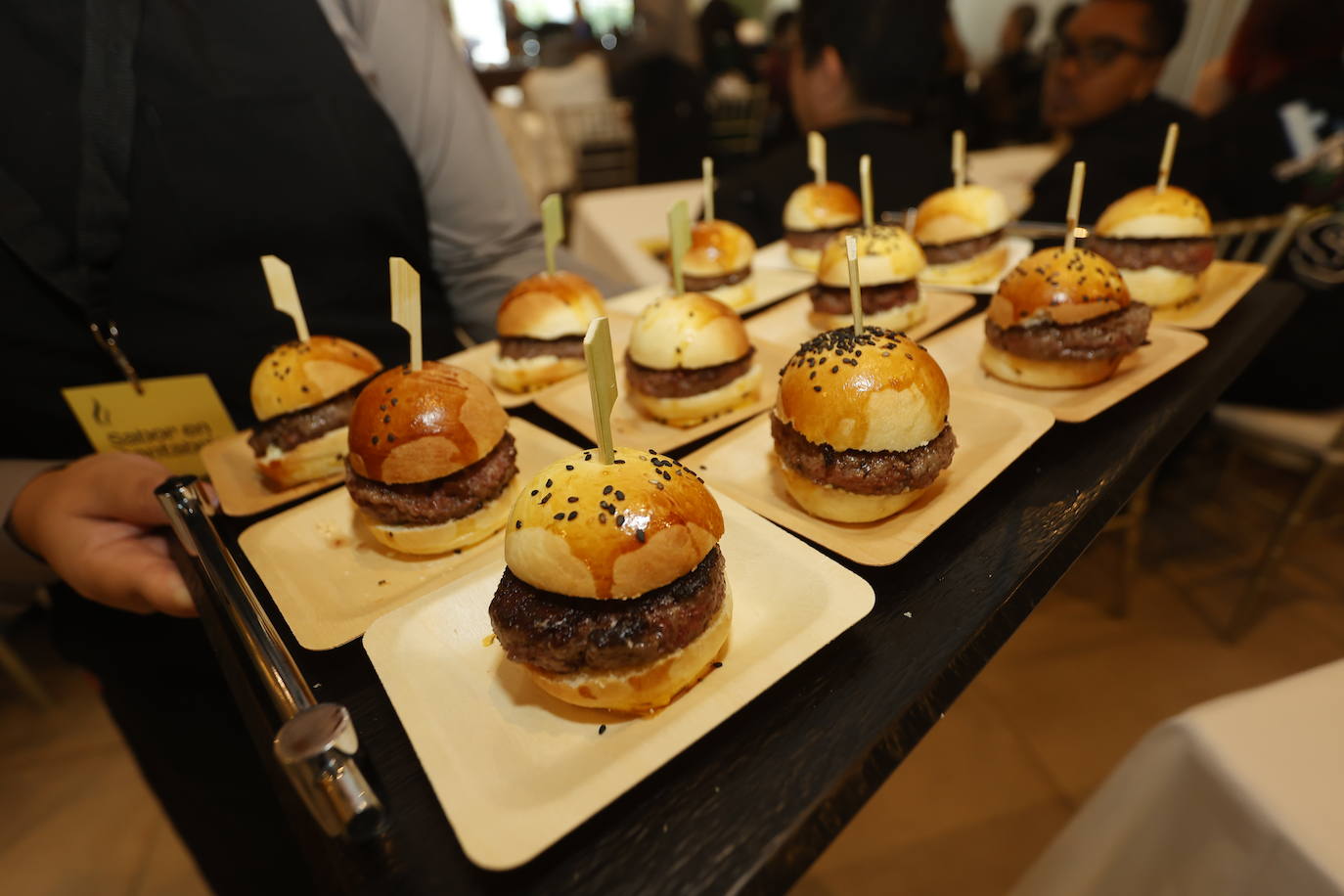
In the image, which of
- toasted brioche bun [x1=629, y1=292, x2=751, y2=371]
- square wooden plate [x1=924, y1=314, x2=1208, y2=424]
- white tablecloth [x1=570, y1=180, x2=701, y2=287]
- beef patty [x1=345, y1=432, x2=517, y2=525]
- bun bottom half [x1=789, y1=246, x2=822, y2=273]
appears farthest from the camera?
white tablecloth [x1=570, y1=180, x2=701, y2=287]

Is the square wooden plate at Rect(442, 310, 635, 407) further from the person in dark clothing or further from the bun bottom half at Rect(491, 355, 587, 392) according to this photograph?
the person in dark clothing

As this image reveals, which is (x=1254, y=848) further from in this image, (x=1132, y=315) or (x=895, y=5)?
(x=895, y=5)

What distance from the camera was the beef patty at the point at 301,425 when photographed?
6.80 feet

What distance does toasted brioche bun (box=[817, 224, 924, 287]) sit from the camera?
2.70 metres

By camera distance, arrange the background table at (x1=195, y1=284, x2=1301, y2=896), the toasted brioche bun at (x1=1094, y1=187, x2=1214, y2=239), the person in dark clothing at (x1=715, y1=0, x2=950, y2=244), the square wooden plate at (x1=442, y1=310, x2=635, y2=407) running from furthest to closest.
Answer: the person in dark clothing at (x1=715, y1=0, x2=950, y2=244) → the toasted brioche bun at (x1=1094, y1=187, x2=1214, y2=239) → the square wooden plate at (x1=442, y1=310, x2=635, y2=407) → the background table at (x1=195, y1=284, x2=1301, y2=896)

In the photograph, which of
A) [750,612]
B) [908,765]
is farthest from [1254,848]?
[908,765]

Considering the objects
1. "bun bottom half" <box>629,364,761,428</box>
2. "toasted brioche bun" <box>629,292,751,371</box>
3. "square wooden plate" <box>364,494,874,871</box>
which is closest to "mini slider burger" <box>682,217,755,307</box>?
"toasted brioche bun" <box>629,292,751,371</box>

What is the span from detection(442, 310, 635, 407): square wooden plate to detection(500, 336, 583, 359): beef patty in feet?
0.31

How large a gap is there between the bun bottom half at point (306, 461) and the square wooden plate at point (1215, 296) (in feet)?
9.60

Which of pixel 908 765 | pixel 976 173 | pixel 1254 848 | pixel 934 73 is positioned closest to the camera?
pixel 1254 848

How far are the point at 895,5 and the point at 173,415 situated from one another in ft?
Answer: 13.8

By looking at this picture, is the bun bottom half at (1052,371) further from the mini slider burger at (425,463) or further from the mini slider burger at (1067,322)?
the mini slider burger at (425,463)

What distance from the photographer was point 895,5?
3977 mm

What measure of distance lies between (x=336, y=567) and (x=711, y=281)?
2.09 meters
